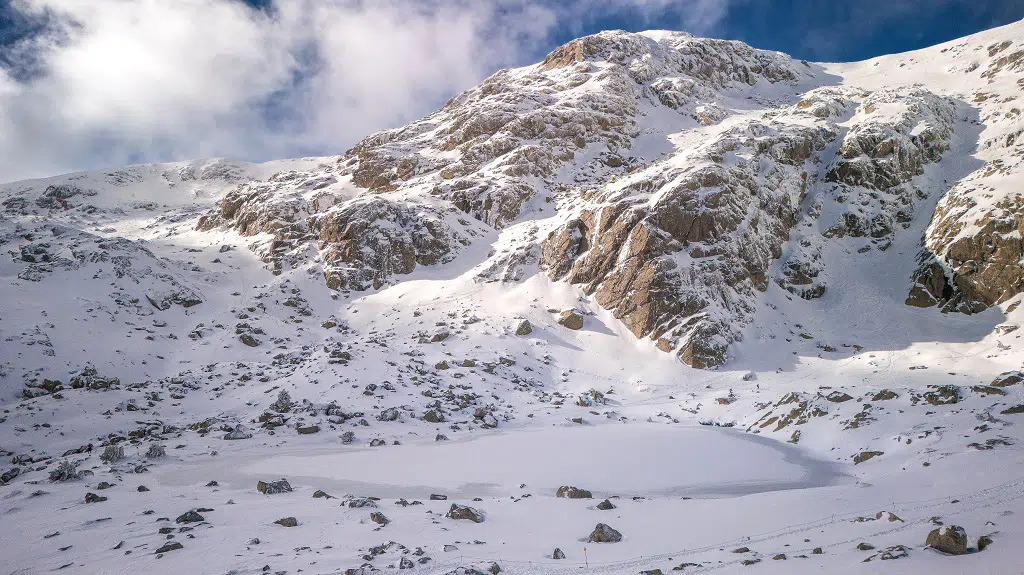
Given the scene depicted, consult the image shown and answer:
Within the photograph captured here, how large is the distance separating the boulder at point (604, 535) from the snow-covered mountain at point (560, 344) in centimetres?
4

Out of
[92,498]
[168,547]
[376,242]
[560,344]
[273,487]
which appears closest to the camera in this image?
[168,547]

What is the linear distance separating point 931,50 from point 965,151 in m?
47.3

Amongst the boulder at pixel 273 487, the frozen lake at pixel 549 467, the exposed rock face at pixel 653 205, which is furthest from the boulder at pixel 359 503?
the exposed rock face at pixel 653 205

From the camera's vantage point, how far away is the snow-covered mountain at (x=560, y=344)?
9.20 meters

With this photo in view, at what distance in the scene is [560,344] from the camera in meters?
36.4

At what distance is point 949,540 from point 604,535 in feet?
17.0

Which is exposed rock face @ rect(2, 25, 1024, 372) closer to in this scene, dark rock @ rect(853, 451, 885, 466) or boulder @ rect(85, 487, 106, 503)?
dark rock @ rect(853, 451, 885, 466)

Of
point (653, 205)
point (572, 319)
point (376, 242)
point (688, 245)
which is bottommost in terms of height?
point (572, 319)

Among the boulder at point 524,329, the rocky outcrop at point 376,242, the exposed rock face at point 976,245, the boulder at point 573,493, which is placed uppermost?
the rocky outcrop at point 376,242

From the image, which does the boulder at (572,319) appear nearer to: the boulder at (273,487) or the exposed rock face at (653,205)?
the exposed rock face at (653,205)

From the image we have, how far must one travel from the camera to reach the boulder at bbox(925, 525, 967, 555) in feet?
19.9

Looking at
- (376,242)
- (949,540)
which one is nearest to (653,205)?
(376,242)

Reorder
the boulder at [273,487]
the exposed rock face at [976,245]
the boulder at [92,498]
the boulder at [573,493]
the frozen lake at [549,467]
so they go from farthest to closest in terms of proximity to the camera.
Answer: the exposed rock face at [976,245] → the frozen lake at [549,467] → the boulder at [573,493] → the boulder at [273,487] → the boulder at [92,498]

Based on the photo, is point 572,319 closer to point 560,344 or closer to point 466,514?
point 560,344
